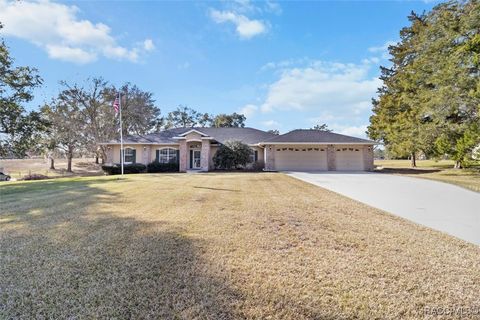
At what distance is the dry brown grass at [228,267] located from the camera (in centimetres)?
276

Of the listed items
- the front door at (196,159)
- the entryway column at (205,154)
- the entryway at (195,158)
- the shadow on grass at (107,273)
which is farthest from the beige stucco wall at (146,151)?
the shadow on grass at (107,273)

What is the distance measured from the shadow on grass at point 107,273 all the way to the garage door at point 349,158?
21.8 m

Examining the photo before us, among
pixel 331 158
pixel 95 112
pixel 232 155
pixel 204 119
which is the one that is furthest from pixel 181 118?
pixel 331 158

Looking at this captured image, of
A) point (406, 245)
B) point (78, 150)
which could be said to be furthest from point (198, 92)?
point (406, 245)

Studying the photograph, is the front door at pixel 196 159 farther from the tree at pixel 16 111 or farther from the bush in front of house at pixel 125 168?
the tree at pixel 16 111

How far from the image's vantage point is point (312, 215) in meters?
6.59

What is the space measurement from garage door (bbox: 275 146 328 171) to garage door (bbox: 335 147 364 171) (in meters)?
1.30

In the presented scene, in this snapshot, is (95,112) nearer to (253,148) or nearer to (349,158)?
(253,148)

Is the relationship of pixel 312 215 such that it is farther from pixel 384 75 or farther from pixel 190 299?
pixel 384 75

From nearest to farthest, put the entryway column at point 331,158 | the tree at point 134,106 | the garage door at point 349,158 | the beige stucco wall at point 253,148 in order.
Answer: the entryway column at point 331,158
the garage door at point 349,158
the beige stucco wall at point 253,148
the tree at point 134,106

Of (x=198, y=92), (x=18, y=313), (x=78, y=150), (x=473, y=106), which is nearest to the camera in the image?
(x=18, y=313)

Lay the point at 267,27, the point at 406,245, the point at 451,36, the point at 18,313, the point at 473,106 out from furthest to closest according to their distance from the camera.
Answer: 1. the point at 451,36
2. the point at 473,106
3. the point at 267,27
4. the point at 406,245
5. the point at 18,313

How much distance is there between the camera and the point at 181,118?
160 feet

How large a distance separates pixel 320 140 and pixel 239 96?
10.9 meters
